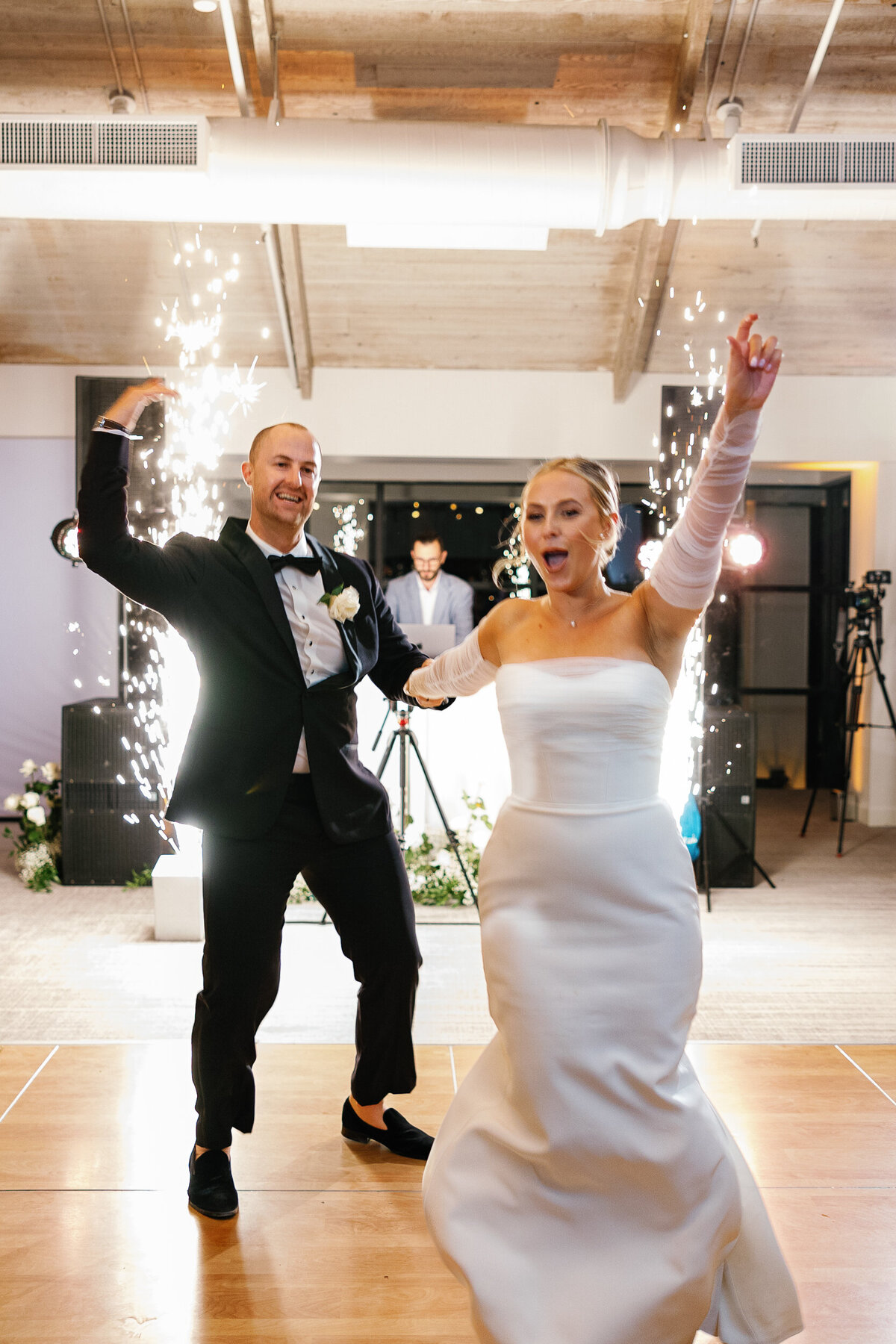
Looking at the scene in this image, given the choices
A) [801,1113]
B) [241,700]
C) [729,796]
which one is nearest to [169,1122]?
[241,700]

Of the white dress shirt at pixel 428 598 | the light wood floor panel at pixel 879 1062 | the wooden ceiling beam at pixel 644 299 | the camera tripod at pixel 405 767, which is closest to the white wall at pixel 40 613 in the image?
the white dress shirt at pixel 428 598

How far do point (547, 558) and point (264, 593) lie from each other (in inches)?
30.4

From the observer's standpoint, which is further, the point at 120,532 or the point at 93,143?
the point at 93,143

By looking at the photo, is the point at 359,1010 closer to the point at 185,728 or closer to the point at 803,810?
the point at 185,728

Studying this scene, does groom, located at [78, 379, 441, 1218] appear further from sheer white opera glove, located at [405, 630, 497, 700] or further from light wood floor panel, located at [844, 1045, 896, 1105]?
light wood floor panel, located at [844, 1045, 896, 1105]

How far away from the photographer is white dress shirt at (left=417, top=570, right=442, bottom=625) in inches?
269

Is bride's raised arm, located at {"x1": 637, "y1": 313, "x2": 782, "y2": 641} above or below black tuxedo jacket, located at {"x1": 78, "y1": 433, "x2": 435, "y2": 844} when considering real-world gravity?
above

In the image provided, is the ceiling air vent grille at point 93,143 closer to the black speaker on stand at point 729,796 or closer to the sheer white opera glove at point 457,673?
the sheer white opera glove at point 457,673

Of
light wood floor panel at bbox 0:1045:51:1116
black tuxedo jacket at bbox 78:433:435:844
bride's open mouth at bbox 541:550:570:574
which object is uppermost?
bride's open mouth at bbox 541:550:570:574

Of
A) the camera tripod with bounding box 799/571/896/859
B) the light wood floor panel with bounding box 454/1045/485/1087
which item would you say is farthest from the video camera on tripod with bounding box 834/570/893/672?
the light wood floor panel with bounding box 454/1045/485/1087

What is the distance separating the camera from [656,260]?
19.5 ft

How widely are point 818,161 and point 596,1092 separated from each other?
4.14 m

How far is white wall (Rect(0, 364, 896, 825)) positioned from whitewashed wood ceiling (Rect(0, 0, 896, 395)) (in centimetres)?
12

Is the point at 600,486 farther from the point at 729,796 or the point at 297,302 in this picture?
the point at 297,302
